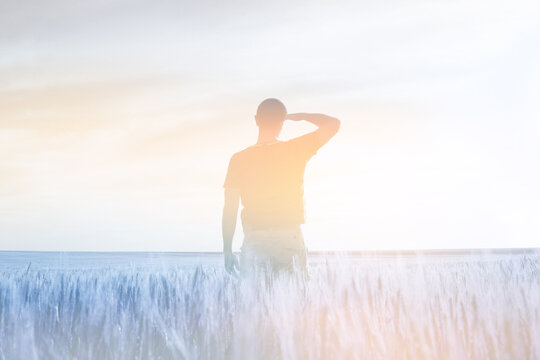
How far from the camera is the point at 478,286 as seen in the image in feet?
9.52

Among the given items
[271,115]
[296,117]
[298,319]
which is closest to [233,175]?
[271,115]

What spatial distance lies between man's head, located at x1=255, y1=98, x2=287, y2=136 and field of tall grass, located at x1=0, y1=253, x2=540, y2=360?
1.28m

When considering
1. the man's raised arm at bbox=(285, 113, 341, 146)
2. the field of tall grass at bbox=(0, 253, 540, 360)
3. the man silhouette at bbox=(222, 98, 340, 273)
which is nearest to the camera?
the field of tall grass at bbox=(0, 253, 540, 360)

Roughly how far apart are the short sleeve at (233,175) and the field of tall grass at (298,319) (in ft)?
3.35

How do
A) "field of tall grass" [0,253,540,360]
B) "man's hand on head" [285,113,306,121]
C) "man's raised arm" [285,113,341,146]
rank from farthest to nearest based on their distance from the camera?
"man's hand on head" [285,113,306,121]
"man's raised arm" [285,113,341,146]
"field of tall grass" [0,253,540,360]

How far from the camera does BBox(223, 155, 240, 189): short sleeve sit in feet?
13.2

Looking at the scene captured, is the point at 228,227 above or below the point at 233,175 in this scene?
below

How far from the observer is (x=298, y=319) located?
2330 millimetres

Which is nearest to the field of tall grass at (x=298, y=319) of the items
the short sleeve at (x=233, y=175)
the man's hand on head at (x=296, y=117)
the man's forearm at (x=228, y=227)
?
the man's forearm at (x=228, y=227)

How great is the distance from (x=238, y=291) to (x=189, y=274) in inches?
37.5

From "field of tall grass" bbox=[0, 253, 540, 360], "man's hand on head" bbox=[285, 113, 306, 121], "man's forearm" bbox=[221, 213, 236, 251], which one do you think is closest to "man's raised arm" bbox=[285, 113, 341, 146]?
"man's hand on head" bbox=[285, 113, 306, 121]

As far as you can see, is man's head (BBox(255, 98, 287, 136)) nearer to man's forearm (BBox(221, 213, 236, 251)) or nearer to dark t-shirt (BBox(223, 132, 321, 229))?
dark t-shirt (BBox(223, 132, 321, 229))

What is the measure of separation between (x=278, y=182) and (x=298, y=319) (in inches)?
65.3

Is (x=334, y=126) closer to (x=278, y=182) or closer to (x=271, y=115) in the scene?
(x=271, y=115)
